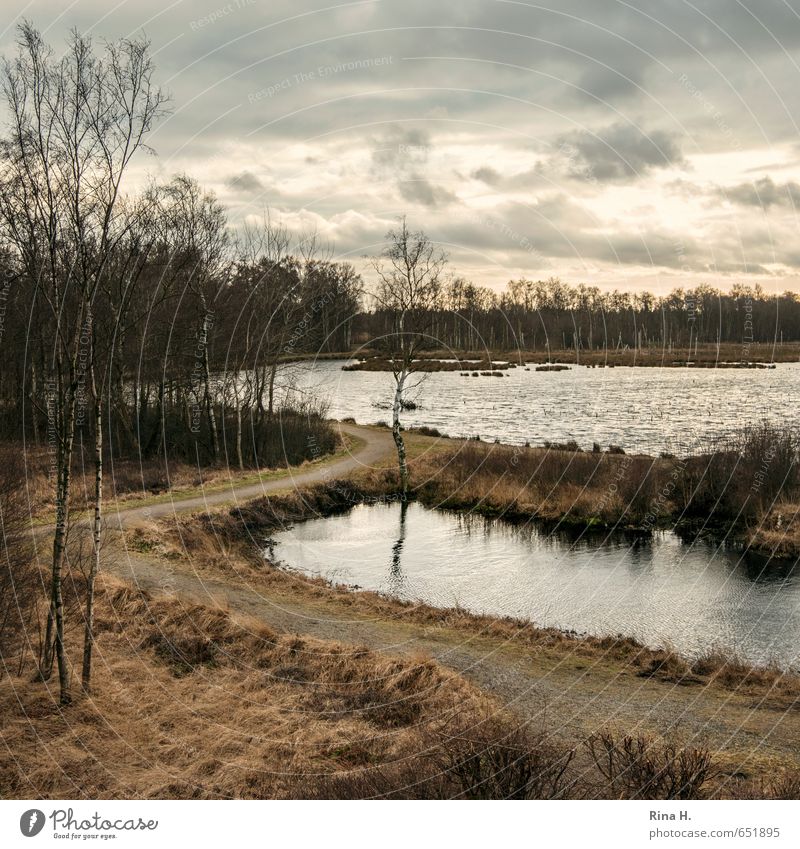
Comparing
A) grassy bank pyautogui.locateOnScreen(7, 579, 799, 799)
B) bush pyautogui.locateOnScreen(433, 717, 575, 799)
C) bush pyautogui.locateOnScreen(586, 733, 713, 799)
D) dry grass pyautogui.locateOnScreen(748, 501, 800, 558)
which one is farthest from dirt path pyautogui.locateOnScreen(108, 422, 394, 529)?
bush pyautogui.locateOnScreen(586, 733, 713, 799)

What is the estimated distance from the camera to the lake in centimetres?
4694

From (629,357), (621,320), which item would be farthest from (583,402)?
(621,320)

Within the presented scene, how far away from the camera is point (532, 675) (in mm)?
14789

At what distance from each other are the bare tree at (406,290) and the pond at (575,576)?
7380 mm

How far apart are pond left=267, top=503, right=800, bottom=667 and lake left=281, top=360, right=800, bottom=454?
762cm

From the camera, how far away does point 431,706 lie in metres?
12.8

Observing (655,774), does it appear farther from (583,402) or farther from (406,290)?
(583,402)

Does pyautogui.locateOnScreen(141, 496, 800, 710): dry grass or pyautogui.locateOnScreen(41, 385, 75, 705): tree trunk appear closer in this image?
pyautogui.locateOnScreen(41, 385, 75, 705): tree trunk

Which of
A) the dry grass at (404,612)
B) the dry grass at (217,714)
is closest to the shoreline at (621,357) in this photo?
the dry grass at (404,612)

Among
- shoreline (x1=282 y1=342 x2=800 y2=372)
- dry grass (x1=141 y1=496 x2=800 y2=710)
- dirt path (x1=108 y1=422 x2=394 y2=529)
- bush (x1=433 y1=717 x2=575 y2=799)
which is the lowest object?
dry grass (x1=141 y1=496 x2=800 y2=710)

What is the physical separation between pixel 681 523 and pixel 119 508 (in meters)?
21.6

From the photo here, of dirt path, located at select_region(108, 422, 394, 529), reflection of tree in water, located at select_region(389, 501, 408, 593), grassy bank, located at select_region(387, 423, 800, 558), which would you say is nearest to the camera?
reflection of tree in water, located at select_region(389, 501, 408, 593)

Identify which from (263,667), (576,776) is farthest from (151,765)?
(576,776)

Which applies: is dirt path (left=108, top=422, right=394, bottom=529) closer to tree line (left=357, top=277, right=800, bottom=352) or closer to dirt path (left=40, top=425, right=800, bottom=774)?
dirt path (left=40, top=425, right=800, bottom=774)
